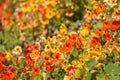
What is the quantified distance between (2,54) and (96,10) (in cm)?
118

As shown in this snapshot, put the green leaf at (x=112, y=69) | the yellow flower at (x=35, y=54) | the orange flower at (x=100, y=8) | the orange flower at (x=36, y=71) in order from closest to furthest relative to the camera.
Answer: the green leaf at (x=112, y=69) < the orange flower at (x=36, y=71) < the yellow flower at (x=35, y=54) < the orange flower at (x=100, y=8)

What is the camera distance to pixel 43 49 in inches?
213

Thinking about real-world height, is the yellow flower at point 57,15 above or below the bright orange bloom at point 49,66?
above

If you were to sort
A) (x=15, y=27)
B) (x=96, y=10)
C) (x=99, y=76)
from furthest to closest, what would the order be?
(x=15, y=27)
(x=96, y=10)
(x=99, y=76)

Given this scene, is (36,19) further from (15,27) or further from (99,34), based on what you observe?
(99,34)

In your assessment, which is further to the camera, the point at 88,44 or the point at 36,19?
the point at 36,19

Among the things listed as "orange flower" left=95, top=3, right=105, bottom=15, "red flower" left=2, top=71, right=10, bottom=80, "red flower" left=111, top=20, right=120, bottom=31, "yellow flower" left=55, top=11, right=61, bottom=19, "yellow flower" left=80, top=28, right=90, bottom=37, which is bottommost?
"red flower" left=2, top=71, right=10, bottom=80

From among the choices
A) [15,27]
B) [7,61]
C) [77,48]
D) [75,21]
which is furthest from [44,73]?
[15,27]

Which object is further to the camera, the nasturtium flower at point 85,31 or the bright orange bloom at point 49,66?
the nasturtium flower at point 85,31

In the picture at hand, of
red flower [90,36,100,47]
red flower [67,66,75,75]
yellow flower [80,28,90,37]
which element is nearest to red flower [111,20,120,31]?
red flower [90,36,100,47]

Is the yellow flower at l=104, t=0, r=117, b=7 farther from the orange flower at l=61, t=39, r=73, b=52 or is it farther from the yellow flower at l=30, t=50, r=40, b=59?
the yellow flower at l=30, t=50, r=40, b=59

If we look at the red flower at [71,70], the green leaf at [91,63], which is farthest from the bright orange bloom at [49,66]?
the green leaf at [91,63]

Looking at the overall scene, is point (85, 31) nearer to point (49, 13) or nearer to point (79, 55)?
point (79, 55)

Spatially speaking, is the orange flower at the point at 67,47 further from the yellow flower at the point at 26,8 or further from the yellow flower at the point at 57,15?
the yellow flower at the point at 26,8
